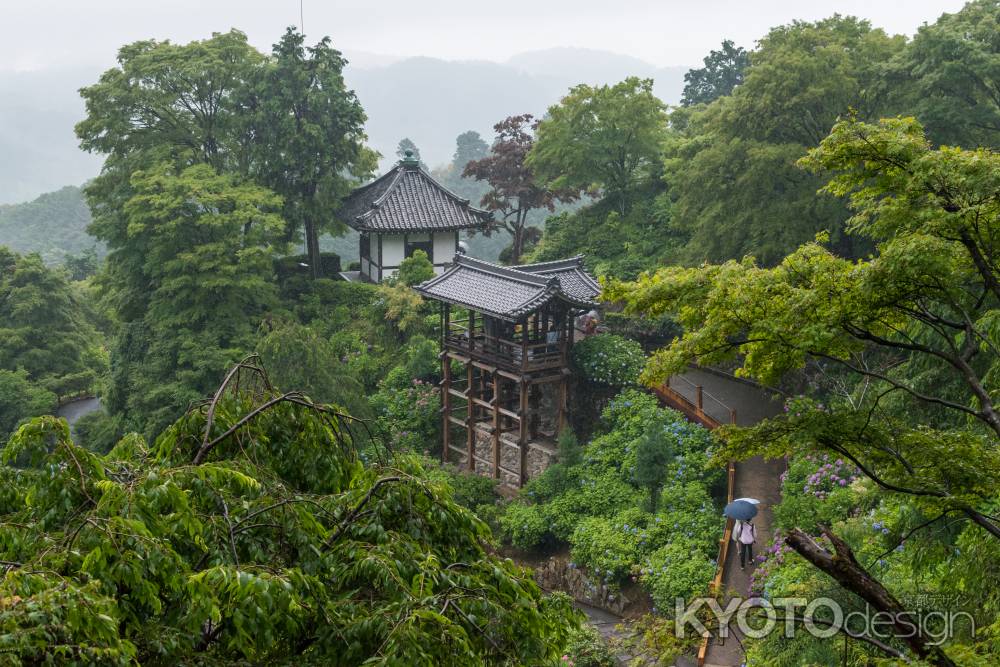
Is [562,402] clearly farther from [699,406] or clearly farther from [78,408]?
[78,408]

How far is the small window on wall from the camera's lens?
31641mm

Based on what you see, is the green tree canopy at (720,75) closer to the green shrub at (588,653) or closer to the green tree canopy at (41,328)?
the green tree canopy at (41,328)

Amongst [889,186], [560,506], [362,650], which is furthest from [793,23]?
[362,650]

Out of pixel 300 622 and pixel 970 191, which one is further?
pixel 970 191

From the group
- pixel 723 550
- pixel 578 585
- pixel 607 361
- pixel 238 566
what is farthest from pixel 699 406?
pixel 238 566

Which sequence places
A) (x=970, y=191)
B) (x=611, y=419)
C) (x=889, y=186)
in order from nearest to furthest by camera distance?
1. (x=970, y=191)
2. (x=889, y=186)
3. (x=611, y=419)

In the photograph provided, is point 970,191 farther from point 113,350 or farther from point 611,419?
point 113,350

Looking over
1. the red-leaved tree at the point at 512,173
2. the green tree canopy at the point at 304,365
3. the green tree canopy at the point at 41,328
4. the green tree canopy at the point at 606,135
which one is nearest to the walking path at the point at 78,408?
the green tree canopy at the point at 41,328

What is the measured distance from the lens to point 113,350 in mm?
26359

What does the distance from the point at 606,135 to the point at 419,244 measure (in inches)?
292

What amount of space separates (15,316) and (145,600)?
2839cm

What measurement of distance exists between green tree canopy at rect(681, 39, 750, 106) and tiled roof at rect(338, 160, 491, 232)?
1497cm

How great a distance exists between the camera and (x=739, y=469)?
1917 cm

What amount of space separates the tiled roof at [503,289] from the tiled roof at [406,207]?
734 cm
